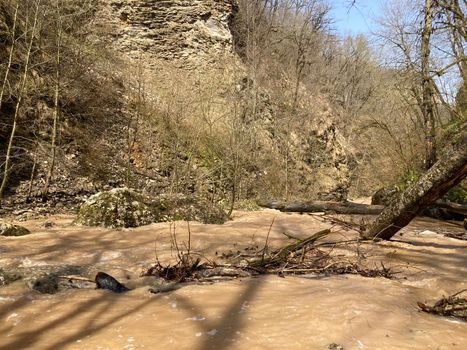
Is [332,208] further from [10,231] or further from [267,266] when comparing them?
[10,231]

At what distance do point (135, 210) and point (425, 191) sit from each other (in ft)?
18.1

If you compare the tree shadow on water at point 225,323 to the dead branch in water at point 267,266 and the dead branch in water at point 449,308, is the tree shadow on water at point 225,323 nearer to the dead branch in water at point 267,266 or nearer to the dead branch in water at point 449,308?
the dead branch in water at point 267,266

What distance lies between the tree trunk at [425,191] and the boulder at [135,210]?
4261 mm

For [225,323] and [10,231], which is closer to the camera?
[225,323]

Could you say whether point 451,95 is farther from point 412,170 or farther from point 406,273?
point 406,273

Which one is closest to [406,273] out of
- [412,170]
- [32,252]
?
[32,252]

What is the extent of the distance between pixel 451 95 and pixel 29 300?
14.6 m

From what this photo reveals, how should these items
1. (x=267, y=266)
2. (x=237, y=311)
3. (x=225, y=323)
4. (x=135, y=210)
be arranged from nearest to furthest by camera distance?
(x=225, y=323), (x=237, y=311), (x=267, y=266), (x=135, y=210)

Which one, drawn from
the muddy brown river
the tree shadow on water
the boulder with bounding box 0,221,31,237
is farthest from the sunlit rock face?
the tree shadow on water

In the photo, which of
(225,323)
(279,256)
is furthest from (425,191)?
(225,323)

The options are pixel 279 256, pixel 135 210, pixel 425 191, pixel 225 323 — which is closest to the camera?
pixel 225 323

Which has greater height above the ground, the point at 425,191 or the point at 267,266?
the point at 425,191

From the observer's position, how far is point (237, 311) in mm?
3230

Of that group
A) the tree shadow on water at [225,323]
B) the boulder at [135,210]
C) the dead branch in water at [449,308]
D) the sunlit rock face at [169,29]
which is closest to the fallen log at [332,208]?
the boulder at [135,210]
